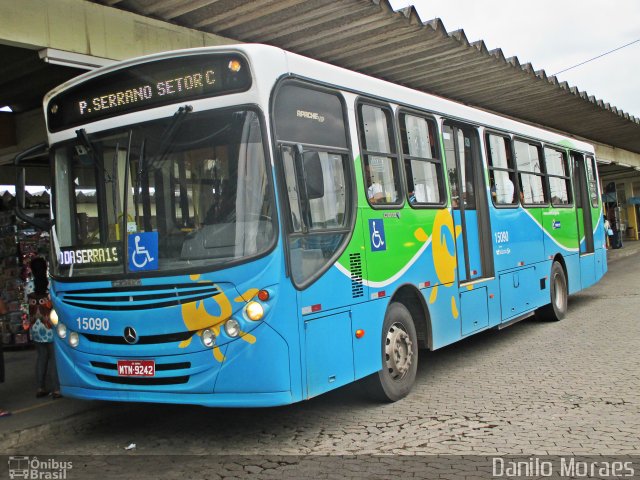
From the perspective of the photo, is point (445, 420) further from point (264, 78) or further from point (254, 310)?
point (264, 78)

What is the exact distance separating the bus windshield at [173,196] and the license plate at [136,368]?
718 millimetres

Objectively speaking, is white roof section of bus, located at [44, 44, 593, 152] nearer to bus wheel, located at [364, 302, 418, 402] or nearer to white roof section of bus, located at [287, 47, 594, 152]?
white roof section of bus, located at [287, 47, 594, 152]

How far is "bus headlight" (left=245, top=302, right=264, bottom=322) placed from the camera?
4852mm

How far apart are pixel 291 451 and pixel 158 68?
3233mm

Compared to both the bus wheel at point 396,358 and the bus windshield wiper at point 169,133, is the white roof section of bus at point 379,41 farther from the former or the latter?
the bus wheel at point 396,358

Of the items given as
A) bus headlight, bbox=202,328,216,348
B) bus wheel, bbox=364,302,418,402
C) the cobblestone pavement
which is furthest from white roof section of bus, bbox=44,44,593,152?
the cobblestone pavement

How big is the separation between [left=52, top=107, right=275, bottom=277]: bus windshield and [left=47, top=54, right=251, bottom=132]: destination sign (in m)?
0.18

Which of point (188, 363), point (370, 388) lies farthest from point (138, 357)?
point (370, 388)

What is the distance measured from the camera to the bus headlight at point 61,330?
5696mm

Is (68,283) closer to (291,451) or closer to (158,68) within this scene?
(158,68)

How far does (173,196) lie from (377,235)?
6.43ft

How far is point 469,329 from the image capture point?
773 centimetres

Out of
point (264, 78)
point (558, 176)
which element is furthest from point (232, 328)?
point (558, 176)

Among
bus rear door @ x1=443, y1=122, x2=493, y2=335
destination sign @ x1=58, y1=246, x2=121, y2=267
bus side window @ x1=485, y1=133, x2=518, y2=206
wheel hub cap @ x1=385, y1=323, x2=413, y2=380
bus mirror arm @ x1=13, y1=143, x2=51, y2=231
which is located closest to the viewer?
destination sign @ x1=58, y1=246, x2=121, y2=267
